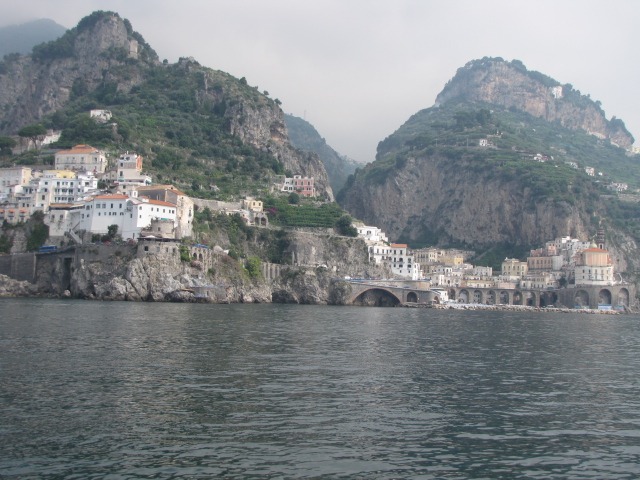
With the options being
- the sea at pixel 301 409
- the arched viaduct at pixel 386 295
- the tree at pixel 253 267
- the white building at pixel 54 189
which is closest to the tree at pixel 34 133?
the white building at pixel 54 189

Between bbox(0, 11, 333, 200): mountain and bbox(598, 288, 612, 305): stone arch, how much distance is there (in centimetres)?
5480

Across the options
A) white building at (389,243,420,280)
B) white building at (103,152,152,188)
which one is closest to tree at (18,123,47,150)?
white building at (103,152,152,188)

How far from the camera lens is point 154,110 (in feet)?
454

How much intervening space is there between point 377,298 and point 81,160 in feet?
162

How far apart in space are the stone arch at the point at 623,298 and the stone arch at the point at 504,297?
19138mm

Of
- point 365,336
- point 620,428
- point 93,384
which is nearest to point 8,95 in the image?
point 365,336

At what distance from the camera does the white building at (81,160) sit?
106 m

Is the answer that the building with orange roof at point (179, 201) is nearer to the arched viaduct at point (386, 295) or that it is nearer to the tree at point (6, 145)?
the arched viaduct at point (386, 295)

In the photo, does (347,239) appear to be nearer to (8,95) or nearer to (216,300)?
(216,300)

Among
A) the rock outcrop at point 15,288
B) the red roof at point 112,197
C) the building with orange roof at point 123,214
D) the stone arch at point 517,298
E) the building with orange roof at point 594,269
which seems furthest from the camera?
the stone arch at point 517,298

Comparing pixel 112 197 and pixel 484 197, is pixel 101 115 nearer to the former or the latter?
pixel 112 197

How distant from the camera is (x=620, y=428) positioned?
69.3 feet

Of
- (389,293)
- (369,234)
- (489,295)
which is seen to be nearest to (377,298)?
(389,293)

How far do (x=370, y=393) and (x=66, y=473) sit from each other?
40.1ft
